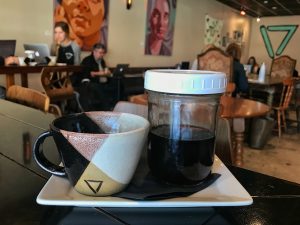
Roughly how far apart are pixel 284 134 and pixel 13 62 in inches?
150

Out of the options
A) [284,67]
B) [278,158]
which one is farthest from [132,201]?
[284,67]

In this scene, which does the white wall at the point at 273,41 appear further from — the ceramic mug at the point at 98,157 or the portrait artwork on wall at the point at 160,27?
the ceramic mug at the point at 98,157

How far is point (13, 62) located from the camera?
2.84 m

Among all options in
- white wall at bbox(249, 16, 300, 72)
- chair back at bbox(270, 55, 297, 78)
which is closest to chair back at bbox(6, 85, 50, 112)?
chair back at bbox(270, 55, 297, 78)

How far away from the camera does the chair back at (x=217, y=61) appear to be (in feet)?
12.5

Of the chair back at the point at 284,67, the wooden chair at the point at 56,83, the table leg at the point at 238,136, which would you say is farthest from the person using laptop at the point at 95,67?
the chair back at the point at 284,67

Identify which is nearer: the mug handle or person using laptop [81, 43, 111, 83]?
the mug handle

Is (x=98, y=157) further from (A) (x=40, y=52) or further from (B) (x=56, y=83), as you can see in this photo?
(A) (x=40, y=52)

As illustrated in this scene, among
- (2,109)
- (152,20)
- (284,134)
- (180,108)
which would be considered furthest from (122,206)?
(152,20)

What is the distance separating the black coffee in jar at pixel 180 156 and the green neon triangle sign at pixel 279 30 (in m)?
10.6

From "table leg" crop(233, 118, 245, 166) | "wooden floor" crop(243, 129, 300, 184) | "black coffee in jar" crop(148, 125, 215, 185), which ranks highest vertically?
"black coffee in jar" crop(148, 125, 215, 185)

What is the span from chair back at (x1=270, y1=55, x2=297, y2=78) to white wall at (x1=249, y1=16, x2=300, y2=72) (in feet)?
10.2

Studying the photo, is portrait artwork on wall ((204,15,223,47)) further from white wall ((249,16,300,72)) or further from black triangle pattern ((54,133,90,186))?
black triangle pattern ((54,133,90,186))

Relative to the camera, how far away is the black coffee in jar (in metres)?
0.56
